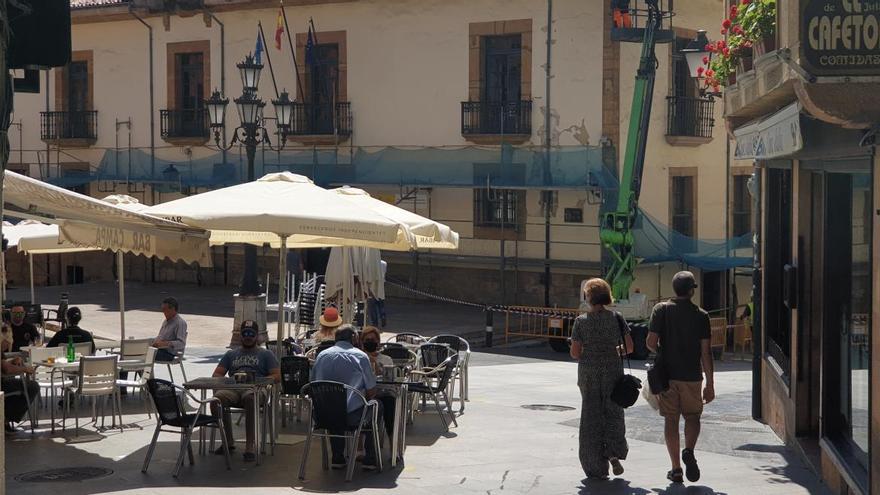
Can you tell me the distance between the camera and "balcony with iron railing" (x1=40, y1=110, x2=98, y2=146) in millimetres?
37000

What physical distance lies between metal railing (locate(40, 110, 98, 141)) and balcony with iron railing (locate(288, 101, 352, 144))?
7.23 meters

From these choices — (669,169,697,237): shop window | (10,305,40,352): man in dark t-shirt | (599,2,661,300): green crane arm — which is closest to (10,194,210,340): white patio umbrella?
(10,305,40,352): man in dark t-shirt

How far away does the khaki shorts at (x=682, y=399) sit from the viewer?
33.2ft

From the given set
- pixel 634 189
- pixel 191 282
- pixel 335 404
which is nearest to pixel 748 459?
pixel 335 404

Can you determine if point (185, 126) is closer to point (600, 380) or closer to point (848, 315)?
Result: point (600, 380)

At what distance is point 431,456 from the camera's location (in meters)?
11.7

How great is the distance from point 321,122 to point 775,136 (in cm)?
2363

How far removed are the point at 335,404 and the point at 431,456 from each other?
137 centimetres

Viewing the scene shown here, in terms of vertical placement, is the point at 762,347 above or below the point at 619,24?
below

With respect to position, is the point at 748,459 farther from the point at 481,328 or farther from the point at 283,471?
the point at 481,328

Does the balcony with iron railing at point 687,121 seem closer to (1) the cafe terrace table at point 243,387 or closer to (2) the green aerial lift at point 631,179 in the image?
(2) the green aerial lift at point 631,179

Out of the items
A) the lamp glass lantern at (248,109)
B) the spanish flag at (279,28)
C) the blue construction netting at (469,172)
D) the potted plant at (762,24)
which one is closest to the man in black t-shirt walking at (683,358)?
the potted plant at (762,24)

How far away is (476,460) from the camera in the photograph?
1147cm

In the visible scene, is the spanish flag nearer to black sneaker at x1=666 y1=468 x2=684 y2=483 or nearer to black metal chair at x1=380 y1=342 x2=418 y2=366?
black metal chair at x1=380 y1=342 x2=418 y2=366
